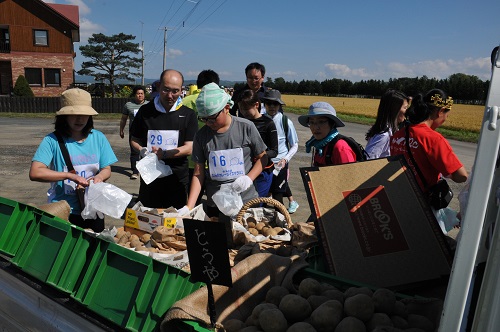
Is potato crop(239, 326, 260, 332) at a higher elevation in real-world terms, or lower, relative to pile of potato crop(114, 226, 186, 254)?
higher

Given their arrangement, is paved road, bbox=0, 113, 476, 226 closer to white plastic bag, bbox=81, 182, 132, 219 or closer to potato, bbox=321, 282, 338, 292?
white plastic bag, bbox=81, 182, 132, 219

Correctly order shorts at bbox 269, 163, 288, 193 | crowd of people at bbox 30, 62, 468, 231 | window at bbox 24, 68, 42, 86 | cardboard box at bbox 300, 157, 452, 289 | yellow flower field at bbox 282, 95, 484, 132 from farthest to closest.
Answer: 1. window at bbox 24, 68, 42, 86
2. yellow flower field at bbox 282, 95, 484, 132
3. shorts at bbox 269, 163, 288, 193
4. crowd of people at bbox 30, 62, 468, 231
5. cardboard box at bbox 300, 157, 452, 289

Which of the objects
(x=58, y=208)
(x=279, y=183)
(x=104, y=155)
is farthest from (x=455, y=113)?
(x=58, y=208)

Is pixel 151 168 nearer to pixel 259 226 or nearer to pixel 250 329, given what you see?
pixel 259 226

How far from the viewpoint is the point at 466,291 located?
4.04ft

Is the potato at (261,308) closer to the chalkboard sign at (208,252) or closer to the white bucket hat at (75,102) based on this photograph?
the chalkboard sign at (208,252)

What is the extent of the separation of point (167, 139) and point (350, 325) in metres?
3.06

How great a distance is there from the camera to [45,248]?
2.66 metres

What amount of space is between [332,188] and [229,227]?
782 mm

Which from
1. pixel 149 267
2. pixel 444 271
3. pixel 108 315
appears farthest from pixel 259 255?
pixel 444 271

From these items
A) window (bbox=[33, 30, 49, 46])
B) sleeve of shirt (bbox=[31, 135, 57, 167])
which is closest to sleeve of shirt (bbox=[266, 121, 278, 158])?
sleeve of shirt (bbox=[31, 135, 57, 167])

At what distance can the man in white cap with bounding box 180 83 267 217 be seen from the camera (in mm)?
3463

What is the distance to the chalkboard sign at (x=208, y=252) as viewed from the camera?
1.81 m

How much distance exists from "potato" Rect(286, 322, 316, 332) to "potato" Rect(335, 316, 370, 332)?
0.10 m
